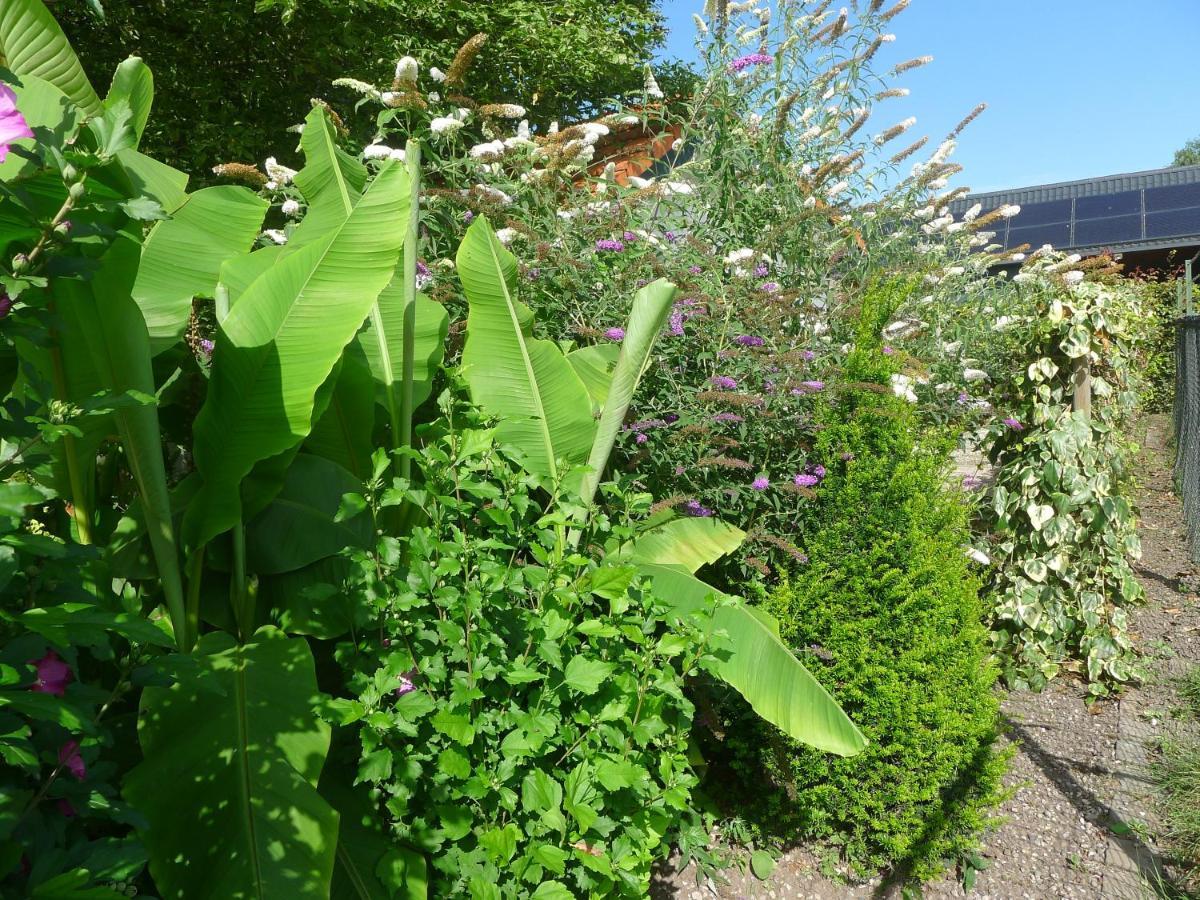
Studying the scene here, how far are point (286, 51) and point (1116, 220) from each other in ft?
50.8

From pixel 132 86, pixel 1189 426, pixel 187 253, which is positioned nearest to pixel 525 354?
pixel 187 253

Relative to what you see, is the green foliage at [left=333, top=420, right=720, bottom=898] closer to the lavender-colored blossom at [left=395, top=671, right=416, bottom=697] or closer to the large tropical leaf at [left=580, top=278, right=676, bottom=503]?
the lavender-colored blossom at [left=395, top=671, right=416, bottom=697]

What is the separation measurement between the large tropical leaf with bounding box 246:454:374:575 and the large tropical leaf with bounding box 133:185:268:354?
538mm

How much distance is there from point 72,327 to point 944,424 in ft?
15.0

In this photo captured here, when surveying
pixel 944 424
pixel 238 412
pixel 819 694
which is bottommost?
pixel 819 694

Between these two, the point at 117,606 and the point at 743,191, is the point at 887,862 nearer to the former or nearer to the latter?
the point at 117,606

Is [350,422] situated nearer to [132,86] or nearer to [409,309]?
[409,309]

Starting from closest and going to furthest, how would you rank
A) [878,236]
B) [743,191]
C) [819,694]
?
1. [819,694]
2. [743,191]
3. [878,236]

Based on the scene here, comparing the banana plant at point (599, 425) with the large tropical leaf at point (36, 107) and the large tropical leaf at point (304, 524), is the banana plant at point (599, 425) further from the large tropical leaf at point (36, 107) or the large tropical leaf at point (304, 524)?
the large tropical leaf at point (36, 107)

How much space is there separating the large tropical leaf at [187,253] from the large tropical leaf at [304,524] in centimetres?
54

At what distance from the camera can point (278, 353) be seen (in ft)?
6.65

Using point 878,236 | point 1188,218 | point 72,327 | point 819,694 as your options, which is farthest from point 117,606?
point 1188,218

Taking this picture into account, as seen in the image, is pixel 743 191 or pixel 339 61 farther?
pixel 339 61

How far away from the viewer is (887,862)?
2.97 metres
